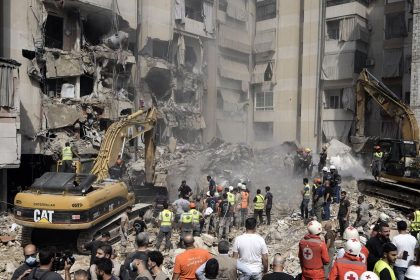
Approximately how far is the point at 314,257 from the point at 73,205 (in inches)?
263

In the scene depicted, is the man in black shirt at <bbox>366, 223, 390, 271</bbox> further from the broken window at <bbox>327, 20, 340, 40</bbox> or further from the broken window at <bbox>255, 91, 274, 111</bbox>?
the broken window at <bbox>255, 91, 274, 111</bbox>

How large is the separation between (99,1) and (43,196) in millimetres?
15311

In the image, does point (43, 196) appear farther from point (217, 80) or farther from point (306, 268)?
point (217, 80)

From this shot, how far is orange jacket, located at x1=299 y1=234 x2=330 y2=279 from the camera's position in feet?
19.3

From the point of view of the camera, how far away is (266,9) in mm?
34281

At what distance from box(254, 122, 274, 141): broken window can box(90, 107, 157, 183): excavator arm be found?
19290 mm

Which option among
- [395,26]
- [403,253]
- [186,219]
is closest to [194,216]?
[186,219]

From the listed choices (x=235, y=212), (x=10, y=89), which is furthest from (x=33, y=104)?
(x=235, y=212)

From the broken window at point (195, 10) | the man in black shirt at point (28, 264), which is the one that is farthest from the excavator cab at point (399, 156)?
the broken window at point (195, 10)

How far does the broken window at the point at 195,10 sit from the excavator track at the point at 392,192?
62.3 feet

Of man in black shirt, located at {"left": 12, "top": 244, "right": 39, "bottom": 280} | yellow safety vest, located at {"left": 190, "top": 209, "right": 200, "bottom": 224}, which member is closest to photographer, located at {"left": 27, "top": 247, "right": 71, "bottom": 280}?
man in black shirt, located at {"left": 12, "top": 244, "right": 39, "bottom": 280}

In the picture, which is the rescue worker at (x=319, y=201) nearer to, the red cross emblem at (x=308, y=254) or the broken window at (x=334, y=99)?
the red cross emblem at (x=308, y=254)

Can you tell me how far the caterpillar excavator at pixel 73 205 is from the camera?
10312 mm

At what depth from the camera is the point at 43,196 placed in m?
10.5
